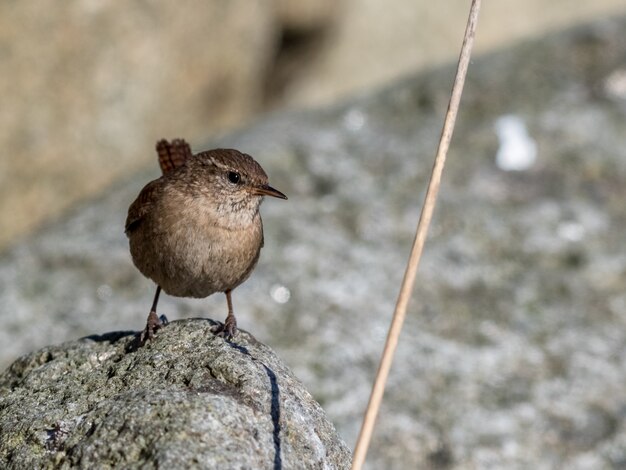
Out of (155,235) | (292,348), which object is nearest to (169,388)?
(155,235)

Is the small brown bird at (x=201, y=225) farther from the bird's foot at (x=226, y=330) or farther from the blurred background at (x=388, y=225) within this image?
the blurred background at (x=388, y=225)

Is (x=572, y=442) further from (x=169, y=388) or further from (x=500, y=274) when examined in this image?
(x=169, y=388)

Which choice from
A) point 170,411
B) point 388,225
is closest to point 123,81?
point 388,225

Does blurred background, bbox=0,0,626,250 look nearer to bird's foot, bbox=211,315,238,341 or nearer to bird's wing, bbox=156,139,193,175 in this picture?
bird's wing, bbox=156,139,193,175

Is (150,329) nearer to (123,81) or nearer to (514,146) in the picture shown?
(514,146)

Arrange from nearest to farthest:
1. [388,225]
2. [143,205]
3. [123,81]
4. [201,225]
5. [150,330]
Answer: [150,330], [201,225], [143,205], [388,225], [123,81]

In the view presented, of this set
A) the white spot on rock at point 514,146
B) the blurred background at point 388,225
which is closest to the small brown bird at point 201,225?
the blurred background at point 388,225
